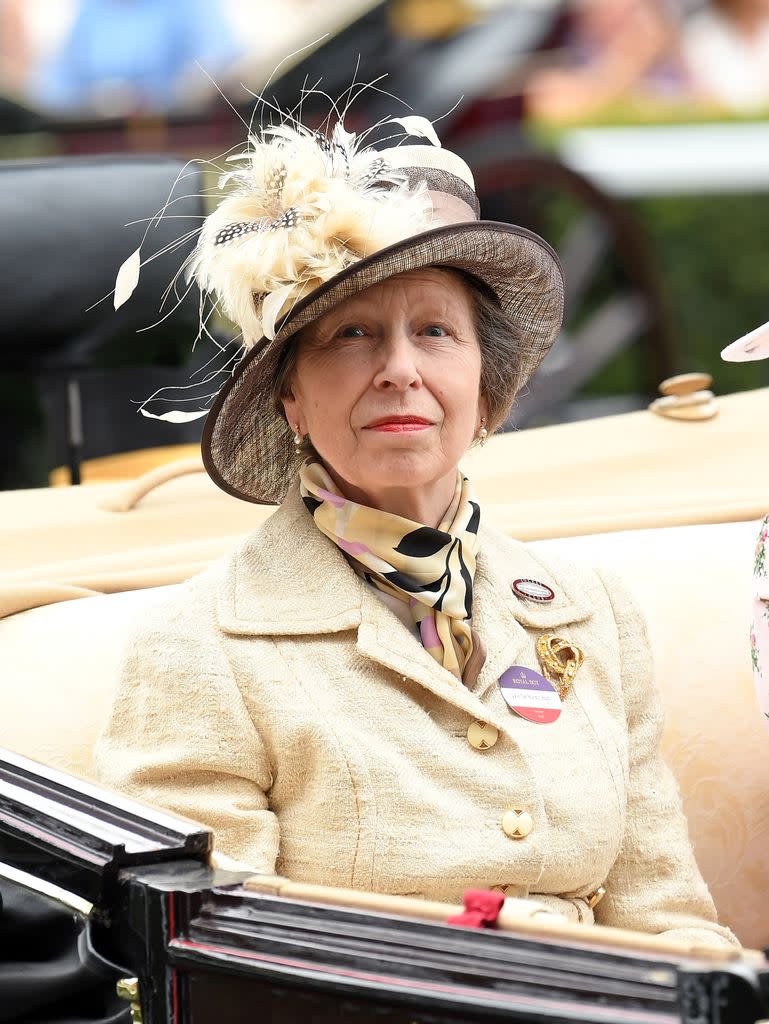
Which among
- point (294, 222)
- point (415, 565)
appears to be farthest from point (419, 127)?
point (415, 565)

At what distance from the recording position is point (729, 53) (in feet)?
26.2

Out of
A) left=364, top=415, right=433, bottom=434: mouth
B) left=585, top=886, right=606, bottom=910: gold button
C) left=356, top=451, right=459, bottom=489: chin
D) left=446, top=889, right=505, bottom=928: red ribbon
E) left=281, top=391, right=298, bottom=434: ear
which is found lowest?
left=585, top=886, right=606, bottom=910: gold button

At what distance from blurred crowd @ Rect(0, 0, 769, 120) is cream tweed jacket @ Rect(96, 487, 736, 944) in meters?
4.03

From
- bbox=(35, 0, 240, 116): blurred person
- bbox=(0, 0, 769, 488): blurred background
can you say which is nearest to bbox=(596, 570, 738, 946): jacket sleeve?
bbox=(0, 0, 769, 488): blurred background

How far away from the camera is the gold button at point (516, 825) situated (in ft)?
5.82

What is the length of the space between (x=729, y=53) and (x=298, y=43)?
241 centimetres

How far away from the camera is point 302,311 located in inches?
70.6

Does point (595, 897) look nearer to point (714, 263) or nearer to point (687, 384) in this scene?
point (687, 384)

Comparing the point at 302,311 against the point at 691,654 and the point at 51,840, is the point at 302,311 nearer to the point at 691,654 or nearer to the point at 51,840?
the point at 51,840

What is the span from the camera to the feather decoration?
1812mm

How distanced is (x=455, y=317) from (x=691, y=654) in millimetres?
735

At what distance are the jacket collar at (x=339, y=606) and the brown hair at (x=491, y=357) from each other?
15 cm

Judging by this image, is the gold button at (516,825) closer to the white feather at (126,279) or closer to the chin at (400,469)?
the chin at (400,469)

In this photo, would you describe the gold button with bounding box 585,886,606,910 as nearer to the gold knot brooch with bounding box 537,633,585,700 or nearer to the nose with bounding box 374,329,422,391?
the gold knot brooch with bounding box 537,633,585,700
